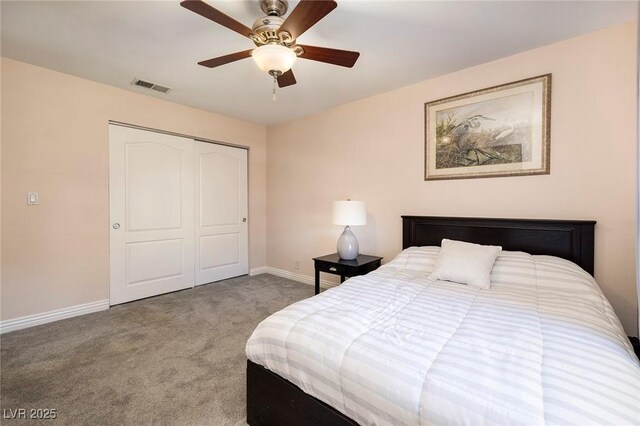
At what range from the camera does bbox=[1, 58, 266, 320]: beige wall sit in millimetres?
2564

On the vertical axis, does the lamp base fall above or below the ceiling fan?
below

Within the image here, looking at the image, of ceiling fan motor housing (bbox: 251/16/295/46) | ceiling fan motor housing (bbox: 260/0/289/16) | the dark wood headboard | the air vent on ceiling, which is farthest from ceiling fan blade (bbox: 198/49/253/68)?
the dark wood headboard

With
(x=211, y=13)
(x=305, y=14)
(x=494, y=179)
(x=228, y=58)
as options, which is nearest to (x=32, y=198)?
(x=228, y=58)

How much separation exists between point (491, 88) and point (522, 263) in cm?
158

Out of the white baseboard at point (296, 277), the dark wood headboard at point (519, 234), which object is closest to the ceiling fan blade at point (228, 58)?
the dark wood headboard at point (519, 234)

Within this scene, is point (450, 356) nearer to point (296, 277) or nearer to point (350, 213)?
point (350, 213)

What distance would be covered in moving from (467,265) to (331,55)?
176 cm

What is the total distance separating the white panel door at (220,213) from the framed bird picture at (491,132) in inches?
110

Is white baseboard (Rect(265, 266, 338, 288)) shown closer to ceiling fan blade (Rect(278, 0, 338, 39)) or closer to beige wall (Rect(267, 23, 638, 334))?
beige wall (Rect(267, 23, 638, 334))

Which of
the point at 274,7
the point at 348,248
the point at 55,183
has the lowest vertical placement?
the point at 348,248

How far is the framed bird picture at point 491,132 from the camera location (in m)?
2.34

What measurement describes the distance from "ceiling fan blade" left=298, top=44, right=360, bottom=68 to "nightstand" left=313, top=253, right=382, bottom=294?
183 centimetres

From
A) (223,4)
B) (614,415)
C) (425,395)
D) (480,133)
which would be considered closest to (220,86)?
(223,4)

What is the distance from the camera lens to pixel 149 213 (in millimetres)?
3475
